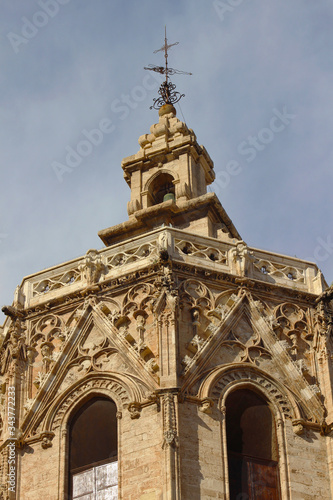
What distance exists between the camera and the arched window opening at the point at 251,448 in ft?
88.7

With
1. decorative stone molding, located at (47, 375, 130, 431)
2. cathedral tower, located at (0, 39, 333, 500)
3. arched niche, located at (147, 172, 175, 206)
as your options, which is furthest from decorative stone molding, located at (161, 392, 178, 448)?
arched niche, located at (147, 172, 175, 206)

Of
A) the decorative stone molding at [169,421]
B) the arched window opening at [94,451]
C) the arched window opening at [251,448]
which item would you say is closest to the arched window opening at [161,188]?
the arched window opening at [94,451]

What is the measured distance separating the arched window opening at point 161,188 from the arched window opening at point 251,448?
10818mm

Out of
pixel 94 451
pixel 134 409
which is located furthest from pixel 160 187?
pixel 94 451

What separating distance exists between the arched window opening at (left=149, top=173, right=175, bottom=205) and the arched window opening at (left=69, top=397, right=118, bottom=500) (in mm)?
10680

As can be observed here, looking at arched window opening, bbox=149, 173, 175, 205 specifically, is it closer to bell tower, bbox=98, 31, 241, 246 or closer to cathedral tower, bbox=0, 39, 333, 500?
bell tower, bbox=98, 31, 241, 246

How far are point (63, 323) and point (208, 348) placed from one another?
3907 millimetres

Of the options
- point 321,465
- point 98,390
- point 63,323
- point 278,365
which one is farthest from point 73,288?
point 321,465

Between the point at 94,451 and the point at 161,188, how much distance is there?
1224 centimetres

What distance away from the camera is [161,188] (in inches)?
1511

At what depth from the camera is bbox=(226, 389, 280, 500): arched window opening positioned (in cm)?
2705

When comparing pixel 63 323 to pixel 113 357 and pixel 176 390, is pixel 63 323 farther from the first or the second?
pixel 176 390

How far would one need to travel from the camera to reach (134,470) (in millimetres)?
26688

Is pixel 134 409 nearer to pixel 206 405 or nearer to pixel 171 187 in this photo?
pixel 206 405
